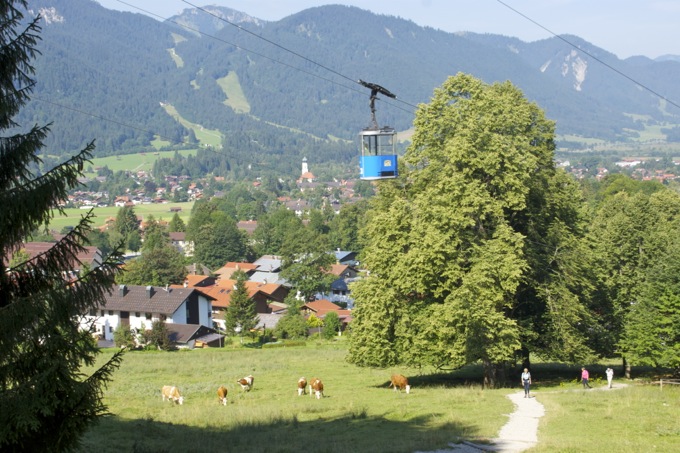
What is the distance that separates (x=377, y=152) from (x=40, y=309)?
16.6 metres

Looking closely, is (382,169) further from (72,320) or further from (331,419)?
(72,320)

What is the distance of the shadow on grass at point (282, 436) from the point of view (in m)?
19.9

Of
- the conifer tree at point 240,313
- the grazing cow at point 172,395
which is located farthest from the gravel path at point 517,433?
the conifer tree at point 240,313

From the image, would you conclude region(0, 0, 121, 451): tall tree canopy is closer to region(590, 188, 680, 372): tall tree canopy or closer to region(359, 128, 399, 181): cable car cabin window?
region(359, 128, 399, 181): cable car cabin window

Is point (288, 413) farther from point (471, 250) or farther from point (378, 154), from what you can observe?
point (471, 250)

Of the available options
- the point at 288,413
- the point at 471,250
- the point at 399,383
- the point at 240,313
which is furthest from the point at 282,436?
the point at 240,313

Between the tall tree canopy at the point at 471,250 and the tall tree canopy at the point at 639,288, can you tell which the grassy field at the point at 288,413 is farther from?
the tall tree canopy at the point at 639,288

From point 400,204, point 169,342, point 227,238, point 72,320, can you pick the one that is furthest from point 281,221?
point 72,320

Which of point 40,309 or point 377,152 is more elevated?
point 377,152

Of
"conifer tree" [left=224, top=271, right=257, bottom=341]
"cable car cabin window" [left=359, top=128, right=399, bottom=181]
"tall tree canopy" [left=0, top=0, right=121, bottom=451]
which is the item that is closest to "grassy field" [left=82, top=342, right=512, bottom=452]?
"cable car cabin window" [left=359, top=128, right=399, bottom=181]

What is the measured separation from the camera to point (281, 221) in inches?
5482

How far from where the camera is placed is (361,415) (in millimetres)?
25844

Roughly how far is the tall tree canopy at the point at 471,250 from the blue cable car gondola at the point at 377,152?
501 centimetres

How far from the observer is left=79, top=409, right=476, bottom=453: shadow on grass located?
19.9m
